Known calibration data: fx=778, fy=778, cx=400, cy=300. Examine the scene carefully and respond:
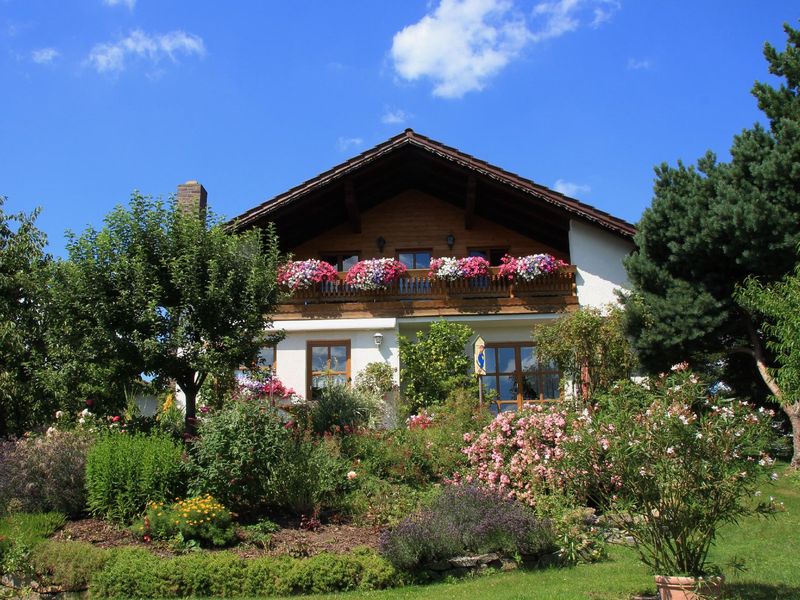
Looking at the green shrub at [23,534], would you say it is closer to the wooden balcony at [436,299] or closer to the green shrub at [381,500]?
the green shrub at [381,500]

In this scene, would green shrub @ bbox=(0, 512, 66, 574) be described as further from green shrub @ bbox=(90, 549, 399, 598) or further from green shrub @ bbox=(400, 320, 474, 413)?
green shrub @ bbox=(400, 320, 474, 413)

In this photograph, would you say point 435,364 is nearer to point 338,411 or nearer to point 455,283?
point 455,283

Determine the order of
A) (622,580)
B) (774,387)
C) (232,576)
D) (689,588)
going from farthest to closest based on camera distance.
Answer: (774,387)
(232,576)
(622,580)
(689,588)

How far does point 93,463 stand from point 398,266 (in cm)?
951

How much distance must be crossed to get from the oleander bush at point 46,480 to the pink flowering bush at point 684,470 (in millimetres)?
6897

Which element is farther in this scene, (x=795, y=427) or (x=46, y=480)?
(x=795, y=427)

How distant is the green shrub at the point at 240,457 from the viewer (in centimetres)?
980

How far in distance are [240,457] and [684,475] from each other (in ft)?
18.1

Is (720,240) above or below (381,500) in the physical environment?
above

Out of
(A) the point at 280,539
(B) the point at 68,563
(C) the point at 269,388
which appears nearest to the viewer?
(B) the point at 68,563

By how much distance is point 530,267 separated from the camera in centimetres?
1784

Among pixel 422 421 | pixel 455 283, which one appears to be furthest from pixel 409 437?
pixel 455 283

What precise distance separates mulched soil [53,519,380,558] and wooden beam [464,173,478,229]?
35.5 ft

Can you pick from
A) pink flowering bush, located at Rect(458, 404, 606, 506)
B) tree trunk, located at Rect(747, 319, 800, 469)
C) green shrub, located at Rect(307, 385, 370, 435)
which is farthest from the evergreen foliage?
green shrub, located at Rect(307, 385, 370, 435)
